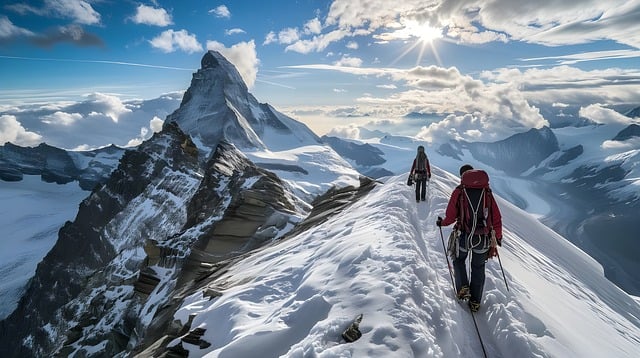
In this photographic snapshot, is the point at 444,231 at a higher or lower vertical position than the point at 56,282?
higher

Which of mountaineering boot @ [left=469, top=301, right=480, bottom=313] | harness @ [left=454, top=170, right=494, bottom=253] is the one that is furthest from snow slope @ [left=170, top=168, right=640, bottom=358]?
harness @ [left=454, top=170, right=494, bottom=253]

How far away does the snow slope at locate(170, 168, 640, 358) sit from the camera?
310 inches

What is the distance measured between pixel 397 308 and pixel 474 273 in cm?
215

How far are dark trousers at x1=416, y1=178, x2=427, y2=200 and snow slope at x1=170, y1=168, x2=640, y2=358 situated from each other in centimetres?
356

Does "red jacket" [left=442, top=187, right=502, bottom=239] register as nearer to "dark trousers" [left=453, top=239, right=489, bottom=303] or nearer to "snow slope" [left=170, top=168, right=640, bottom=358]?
"dark trousers" [left=453, top=239, right=489, bottom=303]

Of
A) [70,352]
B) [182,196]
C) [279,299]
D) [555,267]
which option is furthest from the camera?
[182,196]

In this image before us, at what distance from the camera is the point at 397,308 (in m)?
8.47

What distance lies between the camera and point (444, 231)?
14.7 metres

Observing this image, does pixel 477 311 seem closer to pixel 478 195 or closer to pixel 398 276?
pixel 398 276

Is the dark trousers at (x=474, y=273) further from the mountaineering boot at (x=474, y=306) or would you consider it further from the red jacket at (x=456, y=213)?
the red jacket at (x=456, y=213)

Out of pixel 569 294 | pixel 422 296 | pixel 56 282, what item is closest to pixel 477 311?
pixel 422 296

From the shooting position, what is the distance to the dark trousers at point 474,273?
891 centimetres

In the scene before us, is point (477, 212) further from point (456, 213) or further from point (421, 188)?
point (421, 188)

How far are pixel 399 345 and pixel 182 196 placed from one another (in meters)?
121
